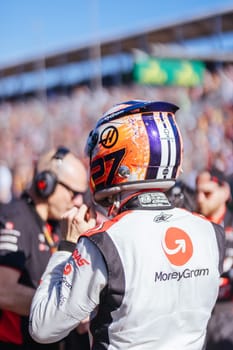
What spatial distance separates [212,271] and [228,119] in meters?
9.40

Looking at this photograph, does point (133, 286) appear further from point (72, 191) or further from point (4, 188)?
point (4, 188)

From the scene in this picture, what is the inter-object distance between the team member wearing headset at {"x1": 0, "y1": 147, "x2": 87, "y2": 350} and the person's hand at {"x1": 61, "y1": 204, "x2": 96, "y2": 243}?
0.81 meters

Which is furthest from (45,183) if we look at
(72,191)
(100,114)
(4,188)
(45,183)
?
(100,114)

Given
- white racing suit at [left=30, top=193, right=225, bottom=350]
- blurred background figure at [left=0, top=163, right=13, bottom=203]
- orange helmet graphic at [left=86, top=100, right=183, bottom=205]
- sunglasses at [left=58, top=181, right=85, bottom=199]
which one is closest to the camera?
white racing suit at [left=30, top=193, right=225, bottom=350]

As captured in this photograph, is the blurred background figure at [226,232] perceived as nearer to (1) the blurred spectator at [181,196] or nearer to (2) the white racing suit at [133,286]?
(1) the blurred spectator at [181,196]

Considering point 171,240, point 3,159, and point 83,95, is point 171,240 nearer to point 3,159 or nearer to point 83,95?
point 3,159

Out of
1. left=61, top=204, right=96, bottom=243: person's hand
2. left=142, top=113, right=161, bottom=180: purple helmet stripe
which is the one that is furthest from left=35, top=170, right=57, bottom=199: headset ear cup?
left=142, top=113, right=161, bottom=180: purple helmet stripe

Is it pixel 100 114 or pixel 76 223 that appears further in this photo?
pixel 100 114

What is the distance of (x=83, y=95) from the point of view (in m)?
20.8

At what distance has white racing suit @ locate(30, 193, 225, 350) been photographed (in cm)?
203

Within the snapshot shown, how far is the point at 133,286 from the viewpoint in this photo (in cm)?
203

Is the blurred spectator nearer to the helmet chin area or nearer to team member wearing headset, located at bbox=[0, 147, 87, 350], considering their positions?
the helmet chin area

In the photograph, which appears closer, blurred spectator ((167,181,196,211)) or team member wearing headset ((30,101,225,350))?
team member wearing headset ((30,101,225,350))

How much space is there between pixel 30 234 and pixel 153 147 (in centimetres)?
145
